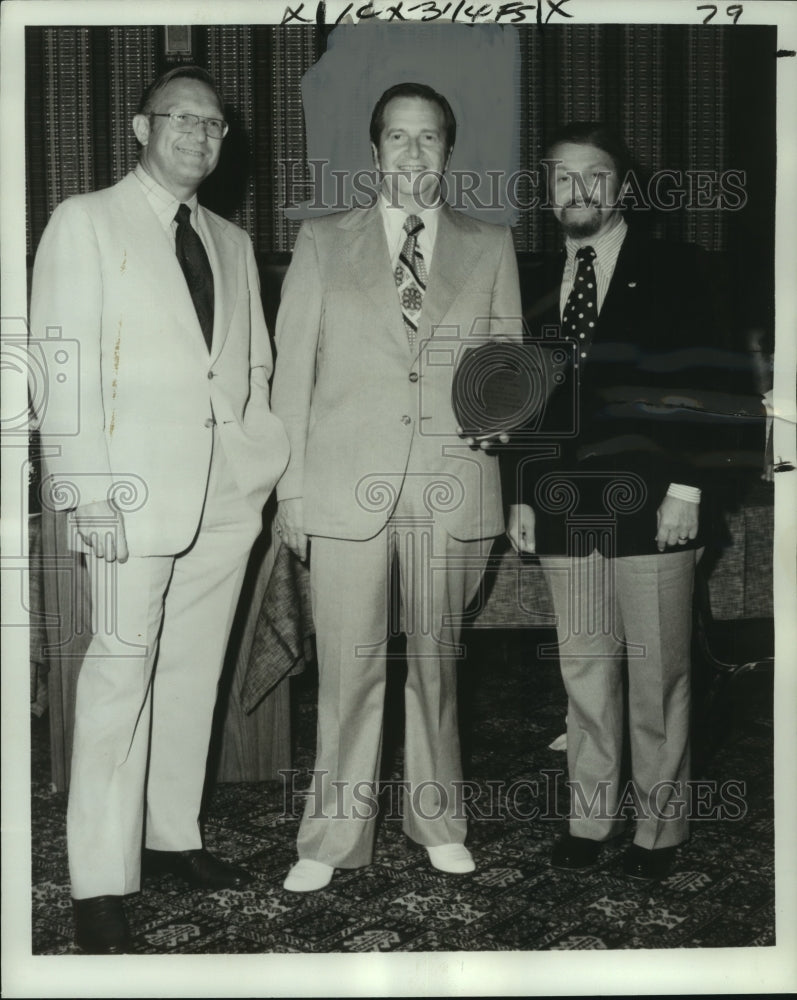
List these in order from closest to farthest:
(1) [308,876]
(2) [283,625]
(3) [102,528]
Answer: (3) [102,528] < (1) [308,876] < (2) [283,625]

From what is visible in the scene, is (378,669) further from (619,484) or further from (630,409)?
(630,409)

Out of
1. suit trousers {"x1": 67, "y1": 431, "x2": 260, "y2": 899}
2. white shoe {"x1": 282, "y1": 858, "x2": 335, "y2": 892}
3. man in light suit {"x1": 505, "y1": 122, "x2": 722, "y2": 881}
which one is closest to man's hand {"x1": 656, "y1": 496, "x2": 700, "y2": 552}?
man in light suit {"x1": 505, "y1": 122, "x2": 722, "y2": 881}

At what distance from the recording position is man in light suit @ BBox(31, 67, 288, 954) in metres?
2.31

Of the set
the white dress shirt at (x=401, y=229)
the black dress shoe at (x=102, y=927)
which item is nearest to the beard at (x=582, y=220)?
the white dress shirt at (x=401, y=229)

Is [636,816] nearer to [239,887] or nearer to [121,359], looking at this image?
[239,887]

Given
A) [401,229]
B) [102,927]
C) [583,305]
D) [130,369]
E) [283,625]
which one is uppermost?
[401,229]

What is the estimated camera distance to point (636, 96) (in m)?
2.49

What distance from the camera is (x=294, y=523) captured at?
243 centimetres

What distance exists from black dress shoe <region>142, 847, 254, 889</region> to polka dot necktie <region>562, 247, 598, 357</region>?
1.30m

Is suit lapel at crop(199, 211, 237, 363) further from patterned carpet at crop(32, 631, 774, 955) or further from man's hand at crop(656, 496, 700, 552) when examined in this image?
man's hand at crop(656, 496, 700, 552)

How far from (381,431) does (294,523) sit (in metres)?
0.26

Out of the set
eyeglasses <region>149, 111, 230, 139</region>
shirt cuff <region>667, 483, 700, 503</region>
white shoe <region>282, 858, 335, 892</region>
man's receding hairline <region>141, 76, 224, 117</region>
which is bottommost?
white shoe <region>282, 858, 335, 892</region>

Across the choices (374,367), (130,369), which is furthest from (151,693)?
(374,367)

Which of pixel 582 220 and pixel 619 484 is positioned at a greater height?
pixel 582 220
